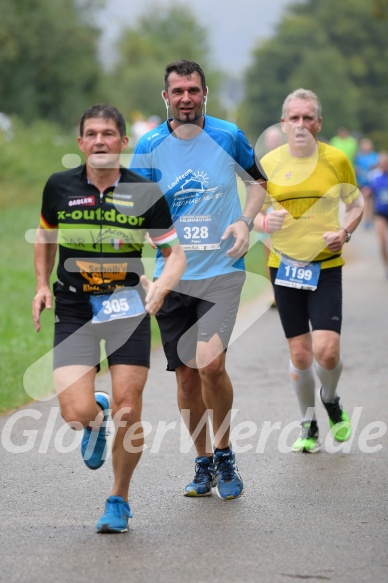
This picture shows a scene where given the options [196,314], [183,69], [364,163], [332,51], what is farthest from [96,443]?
[332,51]

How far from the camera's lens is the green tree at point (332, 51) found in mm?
113062

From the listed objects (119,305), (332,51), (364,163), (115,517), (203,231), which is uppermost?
(332,51)

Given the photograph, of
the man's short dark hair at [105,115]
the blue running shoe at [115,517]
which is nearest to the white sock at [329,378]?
the blue running shoe at [115,517]

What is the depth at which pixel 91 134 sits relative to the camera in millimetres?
5973

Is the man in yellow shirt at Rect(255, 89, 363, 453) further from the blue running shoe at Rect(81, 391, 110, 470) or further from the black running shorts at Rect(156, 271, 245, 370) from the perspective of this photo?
the blue running shoe at Rect(81, 391, 110, 470)

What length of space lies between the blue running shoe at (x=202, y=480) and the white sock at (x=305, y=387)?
1.30m

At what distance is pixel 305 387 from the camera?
8.11m

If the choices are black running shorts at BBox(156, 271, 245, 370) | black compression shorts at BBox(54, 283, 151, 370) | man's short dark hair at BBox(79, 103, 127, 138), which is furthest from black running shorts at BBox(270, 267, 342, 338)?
man's short dark hair at BBox(79, 103, 127, 138)

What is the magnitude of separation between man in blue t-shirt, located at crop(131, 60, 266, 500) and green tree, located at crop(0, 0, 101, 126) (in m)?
38.2

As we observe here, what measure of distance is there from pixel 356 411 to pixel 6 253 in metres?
12.9

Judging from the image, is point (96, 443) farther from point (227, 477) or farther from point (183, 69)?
point (183, 69)

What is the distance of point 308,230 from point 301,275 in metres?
0.32

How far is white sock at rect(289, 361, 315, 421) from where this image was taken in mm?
8047

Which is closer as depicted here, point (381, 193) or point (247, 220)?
point (247, 220)
